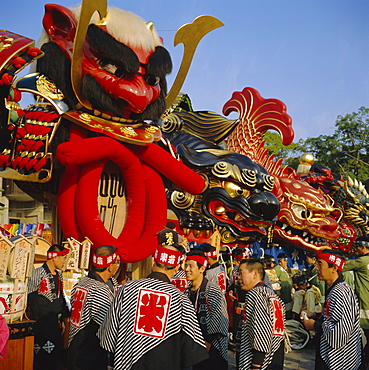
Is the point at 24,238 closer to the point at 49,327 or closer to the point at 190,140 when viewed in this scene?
the point at 49,327

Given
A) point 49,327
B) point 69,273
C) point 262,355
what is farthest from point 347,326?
point 69,273

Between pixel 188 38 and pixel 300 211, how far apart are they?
5.13 metres

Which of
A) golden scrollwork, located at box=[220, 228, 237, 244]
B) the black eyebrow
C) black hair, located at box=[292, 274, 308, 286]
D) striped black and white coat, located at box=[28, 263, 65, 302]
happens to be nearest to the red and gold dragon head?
golden scrollwork, located at box=[220, 228, 237, 244]

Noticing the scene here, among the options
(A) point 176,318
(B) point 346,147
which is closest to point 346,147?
(B) point 346,147

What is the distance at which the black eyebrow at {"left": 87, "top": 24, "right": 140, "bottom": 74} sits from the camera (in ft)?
21.1

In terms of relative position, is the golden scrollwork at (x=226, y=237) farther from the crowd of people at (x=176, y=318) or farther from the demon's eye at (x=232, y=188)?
the crowd of people at (x=176, y=318)

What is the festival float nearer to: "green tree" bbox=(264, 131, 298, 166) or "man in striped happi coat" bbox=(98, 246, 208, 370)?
"man in striped happi coat" bbox=(98, 246, 208, 370)

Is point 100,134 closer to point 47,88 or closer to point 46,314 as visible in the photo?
point 47,88

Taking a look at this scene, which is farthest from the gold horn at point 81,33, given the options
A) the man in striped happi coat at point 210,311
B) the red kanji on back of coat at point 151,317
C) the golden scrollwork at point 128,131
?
the red kanji on back of coat at point 151,317

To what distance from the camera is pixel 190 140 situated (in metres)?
9.69

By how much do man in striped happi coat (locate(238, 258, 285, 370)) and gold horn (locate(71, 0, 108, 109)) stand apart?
12.5 feet

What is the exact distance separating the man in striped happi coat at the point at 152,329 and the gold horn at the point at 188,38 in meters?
4.91

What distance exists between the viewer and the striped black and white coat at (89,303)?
3.92 meters

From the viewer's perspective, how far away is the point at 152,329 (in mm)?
3154
